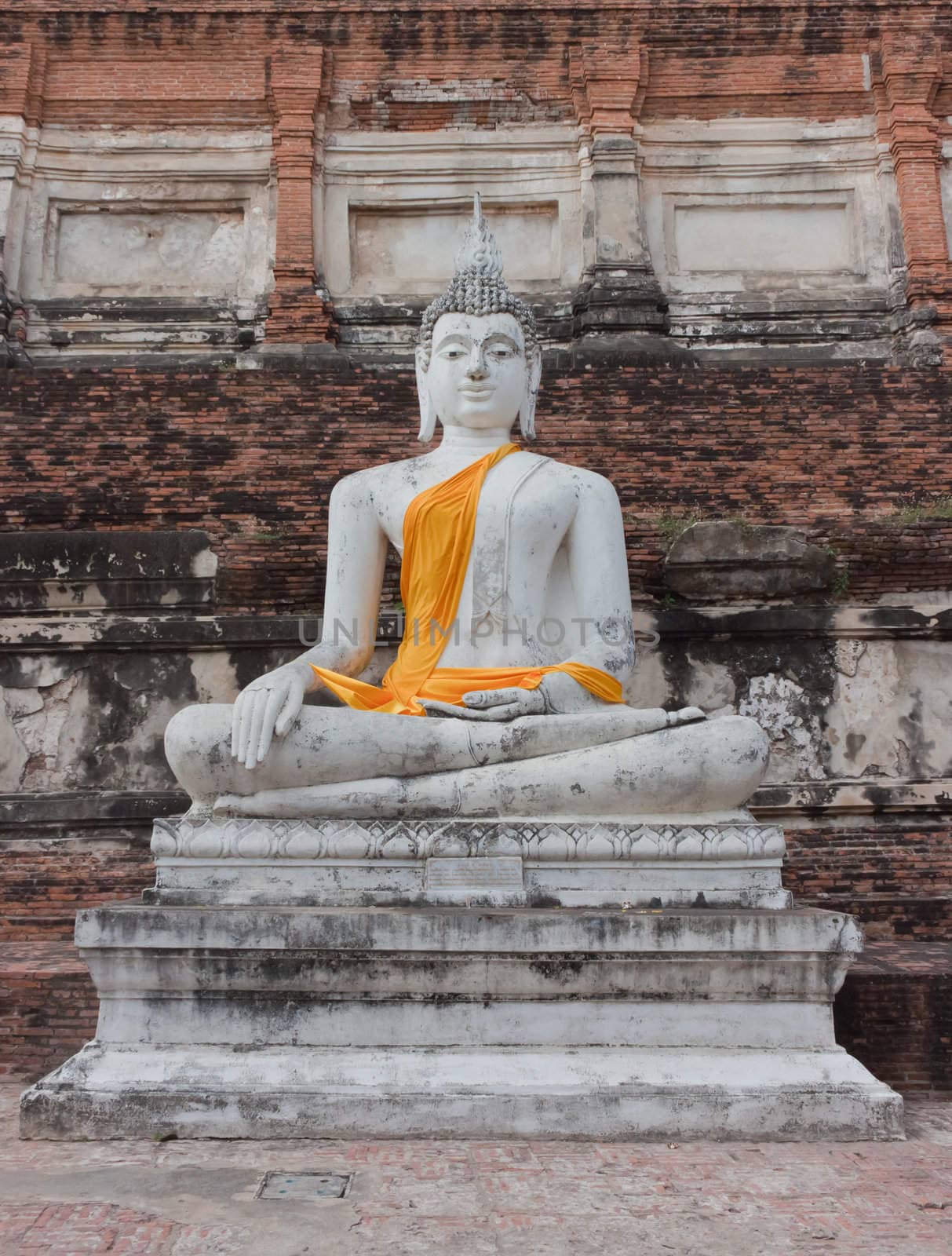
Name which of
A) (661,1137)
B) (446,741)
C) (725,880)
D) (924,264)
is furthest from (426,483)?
(924,264)

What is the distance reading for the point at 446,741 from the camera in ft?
14.4

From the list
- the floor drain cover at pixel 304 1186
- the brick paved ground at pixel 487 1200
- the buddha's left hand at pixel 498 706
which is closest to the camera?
the brick paved ground at pixel 487 1200

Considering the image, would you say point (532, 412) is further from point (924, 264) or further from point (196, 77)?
point (196, 77)

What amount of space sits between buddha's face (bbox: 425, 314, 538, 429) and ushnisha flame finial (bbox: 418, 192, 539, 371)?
0.05 meters

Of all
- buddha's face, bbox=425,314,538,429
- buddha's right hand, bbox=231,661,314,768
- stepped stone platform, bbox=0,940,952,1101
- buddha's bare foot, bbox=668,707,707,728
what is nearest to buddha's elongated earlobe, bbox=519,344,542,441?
buddha's face, bbox=425,314,538,429

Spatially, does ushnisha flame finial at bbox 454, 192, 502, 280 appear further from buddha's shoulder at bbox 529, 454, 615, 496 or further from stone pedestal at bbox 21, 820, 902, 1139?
stone pedestal at bbox 21, 820, 902, 1139

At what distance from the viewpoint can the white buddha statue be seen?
4.32 metres

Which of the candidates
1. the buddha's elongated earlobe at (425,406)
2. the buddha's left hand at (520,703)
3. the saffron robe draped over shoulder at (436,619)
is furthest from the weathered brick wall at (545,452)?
the buddha's left hand at (520,703)

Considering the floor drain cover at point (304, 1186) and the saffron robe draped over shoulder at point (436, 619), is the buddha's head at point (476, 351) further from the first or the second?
the floor drain cover at point (304, 1186)

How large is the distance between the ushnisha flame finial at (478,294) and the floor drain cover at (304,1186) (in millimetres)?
3585

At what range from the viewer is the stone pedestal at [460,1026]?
365 centimetres

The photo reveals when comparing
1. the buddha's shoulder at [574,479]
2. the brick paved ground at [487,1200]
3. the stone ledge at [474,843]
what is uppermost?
the buddha's shoulder at [574,479]

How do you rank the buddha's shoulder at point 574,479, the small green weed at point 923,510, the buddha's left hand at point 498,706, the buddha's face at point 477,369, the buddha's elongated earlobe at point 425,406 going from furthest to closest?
the small green weed at point 923,510
the buddha's elongated earlobe at point 425,406
the buddha's face at point 477,369
the buddha's shoulder at point 574,479
the buddha's left hand at point 498,706

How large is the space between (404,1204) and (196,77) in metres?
11.7
